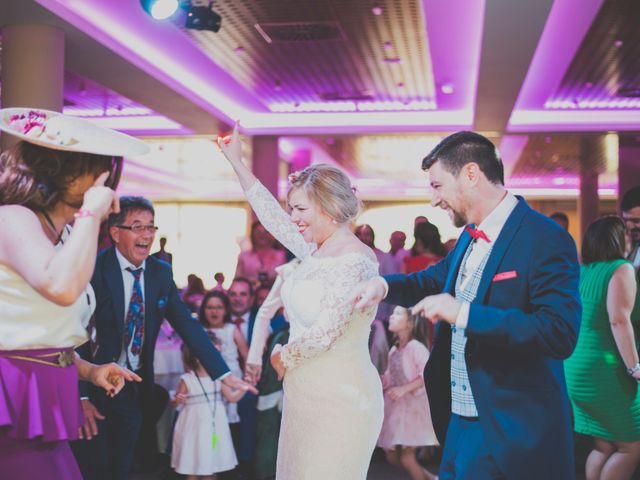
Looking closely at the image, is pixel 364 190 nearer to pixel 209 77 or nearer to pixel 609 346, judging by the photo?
pixel 209 77

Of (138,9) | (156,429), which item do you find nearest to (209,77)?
(138,9)

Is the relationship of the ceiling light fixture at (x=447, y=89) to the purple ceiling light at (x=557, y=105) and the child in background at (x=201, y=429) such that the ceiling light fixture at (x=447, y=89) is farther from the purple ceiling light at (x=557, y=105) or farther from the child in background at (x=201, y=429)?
the child in background at (x=201, y=429)

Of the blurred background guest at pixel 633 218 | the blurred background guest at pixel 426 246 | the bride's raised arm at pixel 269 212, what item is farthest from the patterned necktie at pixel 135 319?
the blurred background guest at pixel 426 246

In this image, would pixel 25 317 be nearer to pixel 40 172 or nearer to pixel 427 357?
pixel 40 172

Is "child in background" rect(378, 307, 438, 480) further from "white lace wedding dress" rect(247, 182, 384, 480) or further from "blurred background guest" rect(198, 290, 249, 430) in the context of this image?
"white lace wedding dress" rect(247, 182, 384, 480)

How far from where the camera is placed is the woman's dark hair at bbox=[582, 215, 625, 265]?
4.22 m

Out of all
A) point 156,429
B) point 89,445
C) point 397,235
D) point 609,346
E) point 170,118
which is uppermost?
point 170,118

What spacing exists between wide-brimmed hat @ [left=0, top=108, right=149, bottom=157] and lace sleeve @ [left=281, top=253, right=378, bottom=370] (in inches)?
41.1

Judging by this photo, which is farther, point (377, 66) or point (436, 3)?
point (377, 66)

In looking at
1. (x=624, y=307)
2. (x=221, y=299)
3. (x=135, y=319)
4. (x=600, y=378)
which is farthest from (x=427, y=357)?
(x=135, y=319)

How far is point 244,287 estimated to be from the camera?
6.38 metres

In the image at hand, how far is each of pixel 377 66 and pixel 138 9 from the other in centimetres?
276

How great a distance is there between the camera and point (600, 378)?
4.31m

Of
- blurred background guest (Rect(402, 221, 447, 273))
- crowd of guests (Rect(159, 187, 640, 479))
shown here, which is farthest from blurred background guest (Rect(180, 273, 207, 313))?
blurred background guest (Rect(402, 221, 447, 273))
